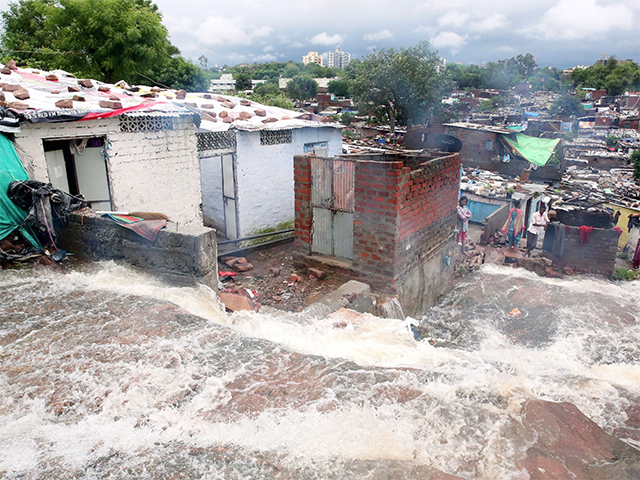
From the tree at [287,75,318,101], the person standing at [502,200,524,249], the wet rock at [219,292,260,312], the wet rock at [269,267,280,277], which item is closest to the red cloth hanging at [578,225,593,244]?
the person standing at [502,200,524,249]

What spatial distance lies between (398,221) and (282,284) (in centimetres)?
210

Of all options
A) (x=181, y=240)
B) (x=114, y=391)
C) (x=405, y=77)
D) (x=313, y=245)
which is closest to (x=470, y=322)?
(x=313, y=245)

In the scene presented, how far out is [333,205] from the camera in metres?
6.74

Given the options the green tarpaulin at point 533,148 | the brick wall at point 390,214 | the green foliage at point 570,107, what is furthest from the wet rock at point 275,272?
the green foliage at point 570,107

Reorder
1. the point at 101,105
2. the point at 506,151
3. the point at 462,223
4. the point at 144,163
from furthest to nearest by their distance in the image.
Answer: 1. the point at 506,151
2. the point at 462,223
3. the point at 144,163
4. the point at 101,105

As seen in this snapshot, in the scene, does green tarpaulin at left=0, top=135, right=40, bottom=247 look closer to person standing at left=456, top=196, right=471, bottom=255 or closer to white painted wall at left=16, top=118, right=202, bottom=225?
white painted wall at left=16, top=118, right=202, bottom=225

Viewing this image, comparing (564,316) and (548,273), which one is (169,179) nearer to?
(564,316)

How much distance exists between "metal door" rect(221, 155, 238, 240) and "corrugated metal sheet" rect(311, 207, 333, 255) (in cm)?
278

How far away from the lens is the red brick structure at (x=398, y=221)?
602 cm

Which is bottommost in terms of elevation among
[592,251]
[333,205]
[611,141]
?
[611,141]

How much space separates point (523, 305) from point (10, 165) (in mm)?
7772

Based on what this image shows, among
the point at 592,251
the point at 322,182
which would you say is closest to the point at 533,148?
the point at 592,251

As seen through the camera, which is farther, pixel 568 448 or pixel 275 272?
pixel 275 272

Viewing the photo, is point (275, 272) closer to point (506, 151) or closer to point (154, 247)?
point (154, 247)
